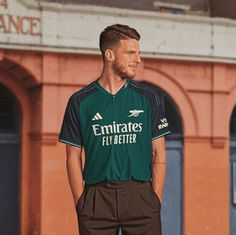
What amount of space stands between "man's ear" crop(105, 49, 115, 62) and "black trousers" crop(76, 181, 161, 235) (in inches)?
27.3

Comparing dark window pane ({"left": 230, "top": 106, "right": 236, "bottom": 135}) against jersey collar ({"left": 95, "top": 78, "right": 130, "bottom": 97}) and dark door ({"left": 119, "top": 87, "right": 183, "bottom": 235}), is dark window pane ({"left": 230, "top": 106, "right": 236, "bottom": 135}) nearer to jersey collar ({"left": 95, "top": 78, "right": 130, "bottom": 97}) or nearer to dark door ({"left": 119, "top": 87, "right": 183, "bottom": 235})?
dark door ({"left": 119, "top": 87, "right": 183, "bottom": 235})

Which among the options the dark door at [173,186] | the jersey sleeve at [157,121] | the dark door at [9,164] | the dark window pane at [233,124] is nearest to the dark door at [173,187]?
the dark door at [173,186]

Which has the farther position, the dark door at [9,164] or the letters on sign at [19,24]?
the dark door at [9,164]

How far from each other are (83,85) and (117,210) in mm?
10309

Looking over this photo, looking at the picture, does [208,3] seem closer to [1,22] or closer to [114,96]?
[1,22]

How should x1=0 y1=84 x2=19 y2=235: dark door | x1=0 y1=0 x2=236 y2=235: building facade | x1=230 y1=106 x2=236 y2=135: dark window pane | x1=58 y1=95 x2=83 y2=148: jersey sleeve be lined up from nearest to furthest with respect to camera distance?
x1=58 y1=95 x2=83 y2=148: jersey sleeve < x1=0 y1=0 x2=236 y2=235: building facade < x1=0 y1=84 x2=19 y2=235: dark door < x1=230 y1=106 x2=236 y2=135: dark window pane

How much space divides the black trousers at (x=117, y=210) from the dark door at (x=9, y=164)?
10.8 meters

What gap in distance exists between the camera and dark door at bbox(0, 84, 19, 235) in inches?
566

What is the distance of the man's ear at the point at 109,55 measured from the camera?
12.5 feet

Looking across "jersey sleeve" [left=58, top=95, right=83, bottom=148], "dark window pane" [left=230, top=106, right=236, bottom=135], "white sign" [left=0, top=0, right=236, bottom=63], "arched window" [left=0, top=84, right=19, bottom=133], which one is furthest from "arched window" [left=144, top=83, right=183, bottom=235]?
"jersey sleeve" [left=58, top=95, right=83, bottom=148]

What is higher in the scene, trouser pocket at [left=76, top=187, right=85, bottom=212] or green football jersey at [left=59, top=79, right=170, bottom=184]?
green football jersey at [left=59, top=79, right=170, bottom=184]

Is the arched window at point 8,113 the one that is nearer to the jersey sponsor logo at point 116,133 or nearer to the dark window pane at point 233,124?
the dark window pane at point 233,124

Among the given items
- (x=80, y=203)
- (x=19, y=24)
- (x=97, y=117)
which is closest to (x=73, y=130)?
(x=97, y=117)

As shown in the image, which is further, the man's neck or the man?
the man's neck
